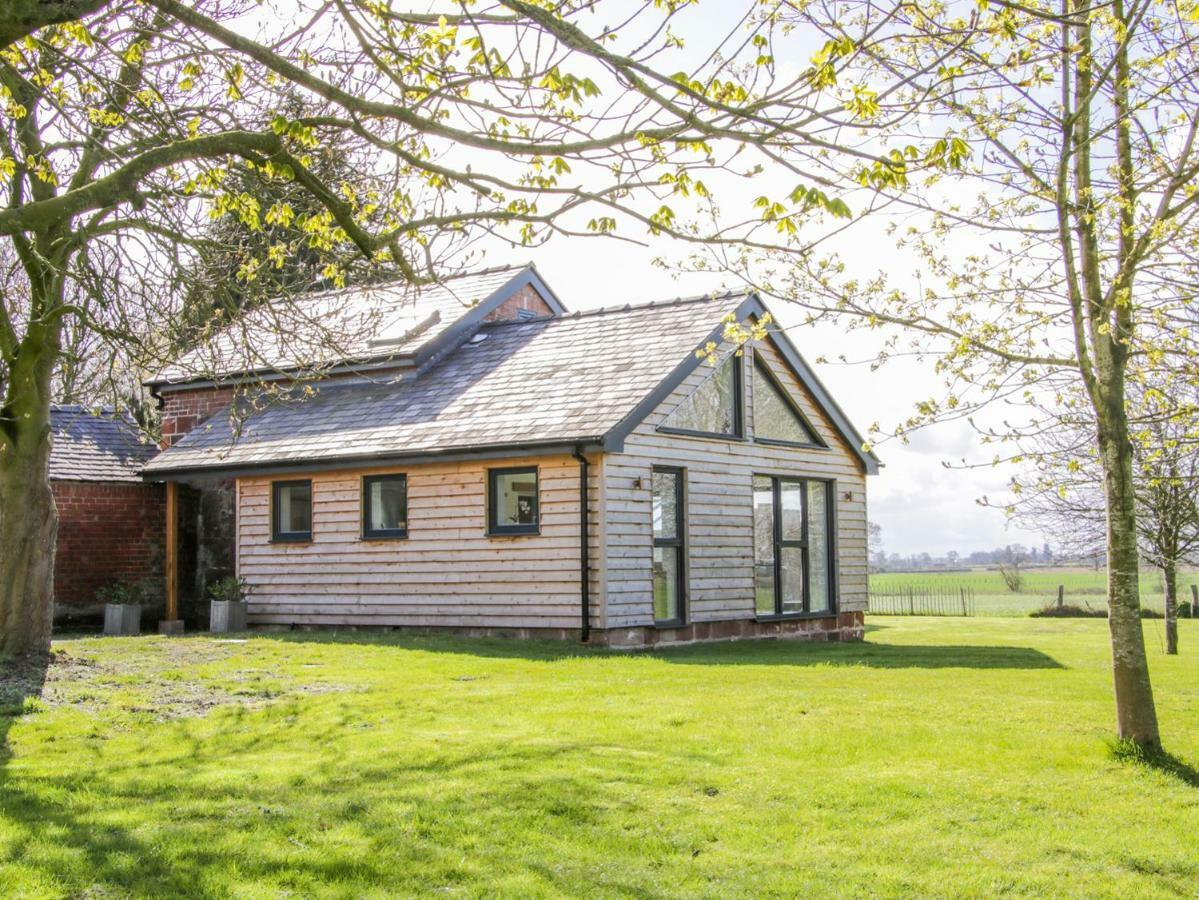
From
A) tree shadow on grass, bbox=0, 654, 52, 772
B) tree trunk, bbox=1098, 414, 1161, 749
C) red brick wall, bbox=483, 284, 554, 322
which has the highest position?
red brick wall, bbox=483, 284, 554, 322

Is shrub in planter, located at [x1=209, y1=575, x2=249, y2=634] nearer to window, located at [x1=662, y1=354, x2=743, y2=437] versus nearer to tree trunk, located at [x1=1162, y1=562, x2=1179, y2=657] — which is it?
window, located at [x1=662, y1=354, x2=743, y2=437]

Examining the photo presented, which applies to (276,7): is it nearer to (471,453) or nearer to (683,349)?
(471,453)

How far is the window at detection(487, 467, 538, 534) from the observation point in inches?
666

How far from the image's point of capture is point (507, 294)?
24156mm

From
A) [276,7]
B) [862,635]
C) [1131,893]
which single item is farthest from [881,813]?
[862,635]

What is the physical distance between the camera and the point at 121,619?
19.9 meters

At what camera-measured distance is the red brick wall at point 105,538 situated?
21281 mm

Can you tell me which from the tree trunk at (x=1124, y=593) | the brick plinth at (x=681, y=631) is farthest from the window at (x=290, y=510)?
the tree trunk at (x=1124, y=593)

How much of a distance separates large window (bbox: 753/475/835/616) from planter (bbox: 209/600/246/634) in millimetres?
8207

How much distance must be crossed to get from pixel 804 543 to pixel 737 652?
433 cm

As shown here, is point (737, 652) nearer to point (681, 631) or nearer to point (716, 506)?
point (681, 631)

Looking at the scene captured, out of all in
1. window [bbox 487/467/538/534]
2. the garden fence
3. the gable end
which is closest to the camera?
the gable end

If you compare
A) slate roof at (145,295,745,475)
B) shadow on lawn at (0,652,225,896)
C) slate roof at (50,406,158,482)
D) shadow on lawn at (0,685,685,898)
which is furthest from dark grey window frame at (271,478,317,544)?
shadow on lawn at (0,652,225,896)

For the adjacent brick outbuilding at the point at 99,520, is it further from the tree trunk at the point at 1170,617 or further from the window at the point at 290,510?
the tree trunk at the point at 1170,617
